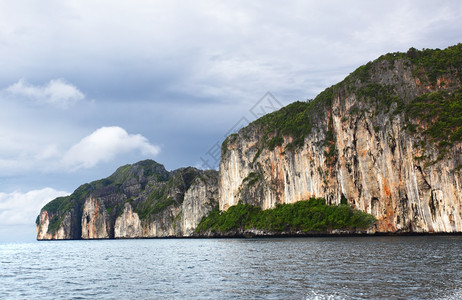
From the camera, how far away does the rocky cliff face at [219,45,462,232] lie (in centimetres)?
7238

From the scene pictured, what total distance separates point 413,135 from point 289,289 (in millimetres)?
66479

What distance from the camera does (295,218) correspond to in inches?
4419

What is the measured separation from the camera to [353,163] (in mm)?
98438

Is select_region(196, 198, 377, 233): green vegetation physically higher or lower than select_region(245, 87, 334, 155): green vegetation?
lower

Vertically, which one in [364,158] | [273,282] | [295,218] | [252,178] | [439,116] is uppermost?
[439,116]

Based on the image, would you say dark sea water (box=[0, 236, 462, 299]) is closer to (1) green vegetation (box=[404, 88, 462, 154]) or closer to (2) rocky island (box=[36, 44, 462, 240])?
(2) rocky island (box=[36, 44, 462, 240])

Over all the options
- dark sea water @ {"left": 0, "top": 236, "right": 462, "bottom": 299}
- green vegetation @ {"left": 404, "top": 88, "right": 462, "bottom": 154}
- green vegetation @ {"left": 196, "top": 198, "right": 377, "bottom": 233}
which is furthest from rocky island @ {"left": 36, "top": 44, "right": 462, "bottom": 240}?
dark sea water @ {"left": 0, "top": 236, "right": 462, "bottom": 299}

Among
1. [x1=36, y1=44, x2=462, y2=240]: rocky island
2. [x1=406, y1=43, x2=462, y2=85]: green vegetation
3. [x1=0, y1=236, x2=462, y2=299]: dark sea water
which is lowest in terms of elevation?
[x1=0, y1=236, x2=462, y2=299]: dark sea water

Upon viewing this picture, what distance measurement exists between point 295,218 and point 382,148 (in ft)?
117

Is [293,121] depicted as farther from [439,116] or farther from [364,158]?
[439,116]

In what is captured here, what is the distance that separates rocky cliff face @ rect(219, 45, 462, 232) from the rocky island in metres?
0.23

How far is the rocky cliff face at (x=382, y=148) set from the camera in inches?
2849

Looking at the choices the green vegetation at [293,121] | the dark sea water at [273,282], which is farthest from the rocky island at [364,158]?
the dark sea water at [273,282]

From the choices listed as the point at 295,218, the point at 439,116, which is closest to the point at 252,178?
the point at 295,218
